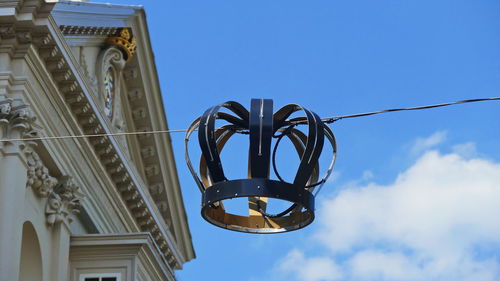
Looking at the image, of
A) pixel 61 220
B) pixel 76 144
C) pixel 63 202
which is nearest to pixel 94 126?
pixel 76 144

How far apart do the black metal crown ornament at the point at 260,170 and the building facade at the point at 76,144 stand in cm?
562

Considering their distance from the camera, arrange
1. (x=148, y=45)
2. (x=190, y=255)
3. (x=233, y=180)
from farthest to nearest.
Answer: (x=190, y=255)
(x=148, y=45)
(x=233, y=180)

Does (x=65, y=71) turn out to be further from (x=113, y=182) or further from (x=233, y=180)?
(x=233, y=180)

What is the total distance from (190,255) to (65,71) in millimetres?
14463

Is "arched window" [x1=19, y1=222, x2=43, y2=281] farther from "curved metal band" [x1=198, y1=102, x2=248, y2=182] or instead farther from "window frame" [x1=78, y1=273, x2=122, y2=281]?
"curved metal band" [x1=198, y1=102, x2=248, y2=182]

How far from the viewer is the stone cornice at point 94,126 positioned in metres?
24.4

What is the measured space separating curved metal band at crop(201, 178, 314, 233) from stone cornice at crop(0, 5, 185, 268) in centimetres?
899

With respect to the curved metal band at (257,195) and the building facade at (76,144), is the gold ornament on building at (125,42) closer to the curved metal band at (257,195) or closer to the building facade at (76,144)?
the building facade at (76,144)

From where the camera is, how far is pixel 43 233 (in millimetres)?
25219

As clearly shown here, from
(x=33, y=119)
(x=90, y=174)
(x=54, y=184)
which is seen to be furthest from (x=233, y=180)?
(x=90, y=174)

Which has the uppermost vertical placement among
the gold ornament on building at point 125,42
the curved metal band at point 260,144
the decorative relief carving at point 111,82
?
the gold ornament on building at point 125,42

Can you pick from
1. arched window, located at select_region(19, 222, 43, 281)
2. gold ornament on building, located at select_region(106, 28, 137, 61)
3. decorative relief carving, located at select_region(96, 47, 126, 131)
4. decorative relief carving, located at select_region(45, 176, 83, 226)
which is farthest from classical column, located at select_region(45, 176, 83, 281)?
gold ornament on building, located at select_region(106, 28, 137, 61)

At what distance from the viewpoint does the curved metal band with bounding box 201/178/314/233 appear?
15.5 metres

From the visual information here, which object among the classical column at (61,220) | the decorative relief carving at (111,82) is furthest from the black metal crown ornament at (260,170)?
the decorative relief carving at (111,82)
